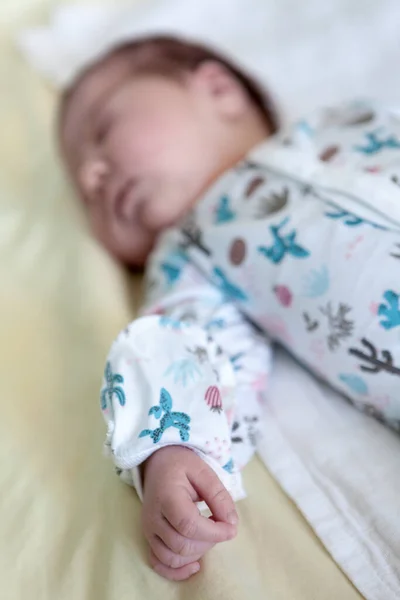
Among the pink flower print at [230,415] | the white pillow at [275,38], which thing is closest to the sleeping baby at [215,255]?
the pink flower print at [230,415]

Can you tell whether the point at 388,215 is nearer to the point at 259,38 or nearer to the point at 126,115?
the point at 126,115

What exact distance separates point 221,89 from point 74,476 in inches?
28.2

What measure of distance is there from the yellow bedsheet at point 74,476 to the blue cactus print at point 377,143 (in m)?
0.38

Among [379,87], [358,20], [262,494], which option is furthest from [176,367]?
[358,20]

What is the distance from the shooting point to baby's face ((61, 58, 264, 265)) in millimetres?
935

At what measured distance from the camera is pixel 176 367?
0.63m

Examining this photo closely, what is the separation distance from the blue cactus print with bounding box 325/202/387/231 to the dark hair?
43cm

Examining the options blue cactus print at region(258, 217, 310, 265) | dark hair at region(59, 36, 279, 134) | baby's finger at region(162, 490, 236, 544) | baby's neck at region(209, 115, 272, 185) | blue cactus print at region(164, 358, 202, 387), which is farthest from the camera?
dark hair at region(59, 36, 279, 134)

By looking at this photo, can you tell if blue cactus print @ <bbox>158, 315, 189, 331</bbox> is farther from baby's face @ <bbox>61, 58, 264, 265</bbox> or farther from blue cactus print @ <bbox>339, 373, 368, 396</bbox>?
baby's face @ <bbox>61, 58, 264, 265</bbox>

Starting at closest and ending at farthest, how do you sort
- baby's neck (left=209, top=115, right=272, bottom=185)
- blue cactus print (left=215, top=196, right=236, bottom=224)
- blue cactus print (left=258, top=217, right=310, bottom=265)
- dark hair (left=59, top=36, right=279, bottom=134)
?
blue cactus print (left=258, top=217, right=310, bottom=265)
blue cactus print (left=215, top=196, right=236, bottom=224)
baby's neck (left=209, top=115, right=272, bottom=185)
dark hair (left=59, top=36, right=279, bottom=134)

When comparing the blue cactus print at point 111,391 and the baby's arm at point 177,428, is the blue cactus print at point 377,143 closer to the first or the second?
the baby's arm at point 177,428

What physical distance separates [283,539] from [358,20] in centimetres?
96

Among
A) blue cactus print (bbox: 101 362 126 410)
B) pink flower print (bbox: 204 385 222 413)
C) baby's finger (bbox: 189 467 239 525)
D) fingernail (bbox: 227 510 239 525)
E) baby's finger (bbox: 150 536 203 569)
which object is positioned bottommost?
baby's finger (bbox: 150 536 203 569)

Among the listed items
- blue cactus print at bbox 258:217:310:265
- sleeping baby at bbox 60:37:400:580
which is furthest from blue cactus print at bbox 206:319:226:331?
blue cactus print at bbox 258:217:310:265
